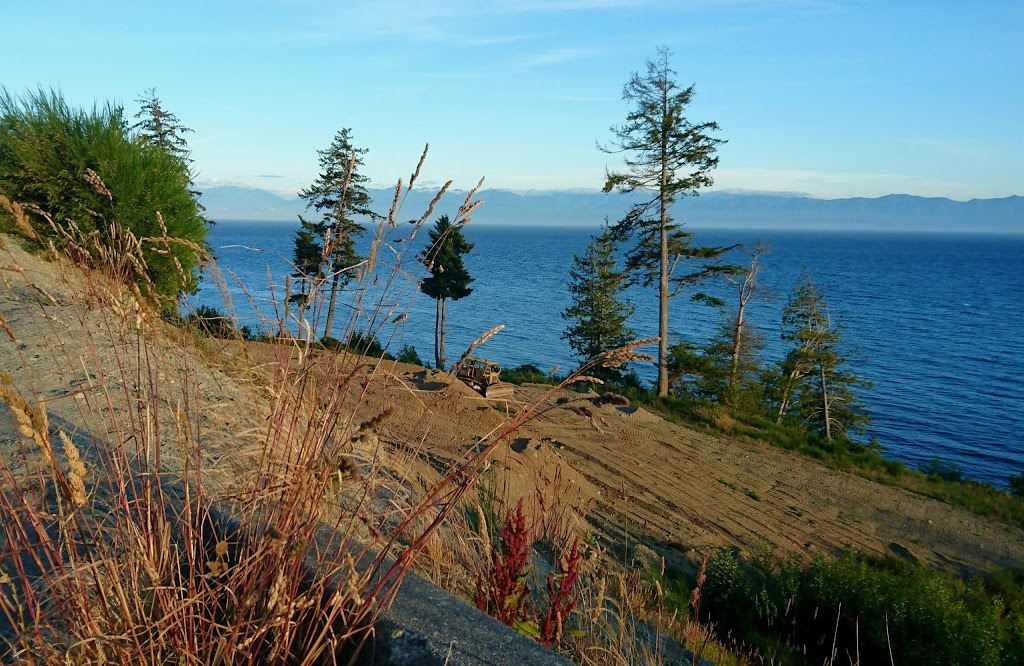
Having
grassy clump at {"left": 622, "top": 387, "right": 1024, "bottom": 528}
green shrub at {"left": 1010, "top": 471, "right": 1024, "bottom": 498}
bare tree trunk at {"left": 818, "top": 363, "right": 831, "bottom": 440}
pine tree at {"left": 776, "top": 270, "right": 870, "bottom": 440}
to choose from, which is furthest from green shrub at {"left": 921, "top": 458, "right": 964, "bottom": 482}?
pine tree at {"left": 776, "top": 270, "right": 870, "bottom": 440}

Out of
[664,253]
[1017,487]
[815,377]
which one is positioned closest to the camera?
[1017,487]

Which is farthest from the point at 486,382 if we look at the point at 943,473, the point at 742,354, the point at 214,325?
the point at 742,354

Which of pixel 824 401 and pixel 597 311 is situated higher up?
pixel 597 311

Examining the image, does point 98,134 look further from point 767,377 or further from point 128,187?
point 767,377

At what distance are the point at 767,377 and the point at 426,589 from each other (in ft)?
105

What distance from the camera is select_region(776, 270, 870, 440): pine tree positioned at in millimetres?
31062

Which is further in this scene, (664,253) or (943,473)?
(664,253)

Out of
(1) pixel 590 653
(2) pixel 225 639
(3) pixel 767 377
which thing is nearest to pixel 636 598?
(1) pixel 590 653

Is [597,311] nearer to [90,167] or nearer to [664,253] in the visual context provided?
[664,253]

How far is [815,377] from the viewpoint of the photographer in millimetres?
32406

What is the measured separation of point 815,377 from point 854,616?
1046 inches

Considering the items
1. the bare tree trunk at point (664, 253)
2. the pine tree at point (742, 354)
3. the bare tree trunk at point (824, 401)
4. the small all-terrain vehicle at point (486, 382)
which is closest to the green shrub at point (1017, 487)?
the bare tree trunk at point (824, 401)

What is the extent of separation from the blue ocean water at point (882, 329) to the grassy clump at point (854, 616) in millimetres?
6046

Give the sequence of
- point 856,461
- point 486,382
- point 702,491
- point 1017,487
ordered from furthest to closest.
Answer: point 1017,487
point 856,461
point 486,382
point 702,491
